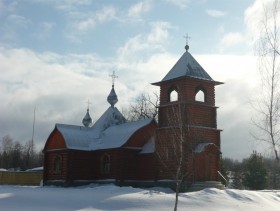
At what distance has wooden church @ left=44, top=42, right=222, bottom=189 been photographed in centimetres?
2798

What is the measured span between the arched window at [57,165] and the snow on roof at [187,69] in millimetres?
10902

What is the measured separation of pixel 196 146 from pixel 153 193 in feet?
21.2

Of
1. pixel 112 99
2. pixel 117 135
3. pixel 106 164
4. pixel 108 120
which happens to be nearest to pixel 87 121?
pixel 112 99

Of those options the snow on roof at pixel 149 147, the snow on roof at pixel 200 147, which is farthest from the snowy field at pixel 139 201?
the snow on roof at pixel 149 147

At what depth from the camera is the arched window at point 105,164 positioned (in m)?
33.4

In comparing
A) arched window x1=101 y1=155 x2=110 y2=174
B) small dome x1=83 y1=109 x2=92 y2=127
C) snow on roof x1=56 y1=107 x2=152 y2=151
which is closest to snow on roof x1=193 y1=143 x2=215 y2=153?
snow on roof x1=56 y1=107 x2=152 y2=151

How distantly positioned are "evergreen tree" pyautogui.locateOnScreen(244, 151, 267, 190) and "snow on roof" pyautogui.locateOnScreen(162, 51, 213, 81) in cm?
1334

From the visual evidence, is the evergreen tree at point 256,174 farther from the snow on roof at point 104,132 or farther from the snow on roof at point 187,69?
the snow on roof at point 187,69

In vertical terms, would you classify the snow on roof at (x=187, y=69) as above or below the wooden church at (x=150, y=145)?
above

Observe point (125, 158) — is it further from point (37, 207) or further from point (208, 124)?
point (37, 207)

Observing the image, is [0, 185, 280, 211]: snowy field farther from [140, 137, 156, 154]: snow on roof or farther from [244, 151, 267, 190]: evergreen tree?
[244, 151, 267, 190]: evergreen tree

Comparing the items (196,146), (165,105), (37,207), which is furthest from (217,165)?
(37,207)

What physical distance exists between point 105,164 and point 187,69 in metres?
Result: 9.60

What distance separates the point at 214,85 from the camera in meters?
30.3
